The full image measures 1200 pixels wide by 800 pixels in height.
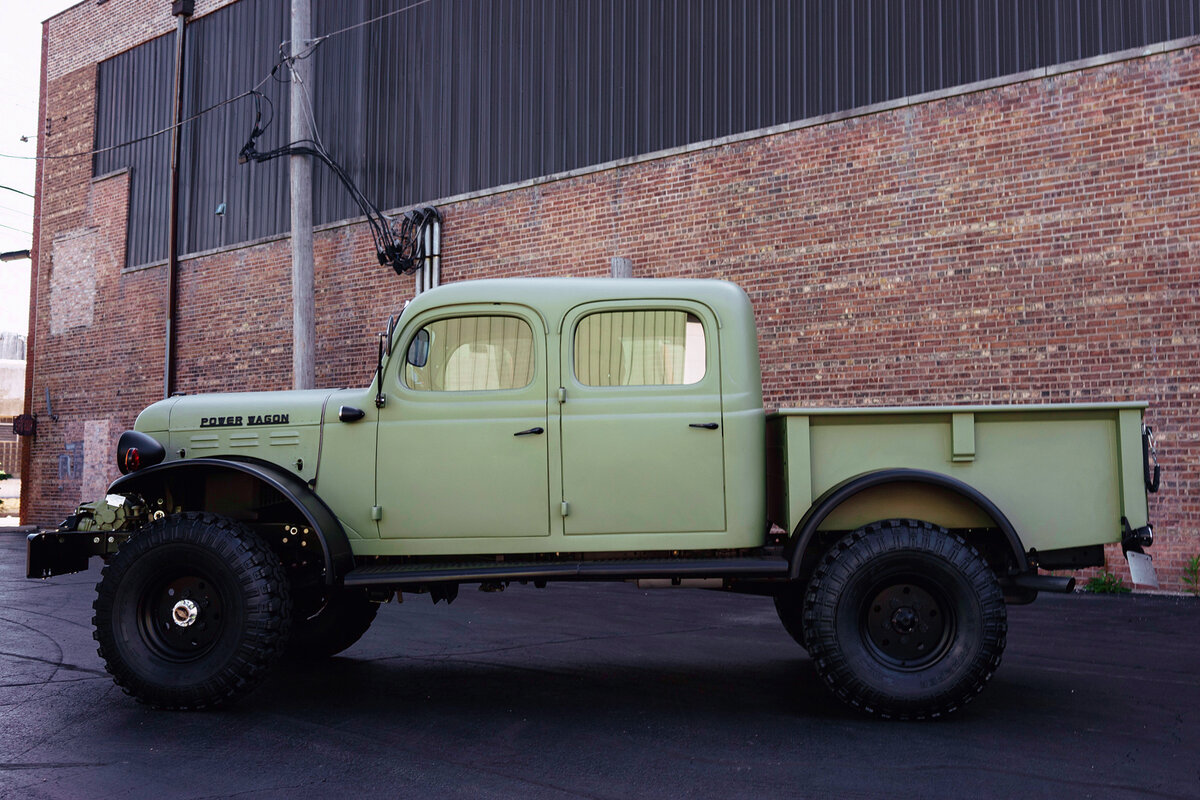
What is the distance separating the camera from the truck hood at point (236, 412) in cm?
559

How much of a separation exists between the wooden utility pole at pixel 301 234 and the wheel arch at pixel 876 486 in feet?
33.2

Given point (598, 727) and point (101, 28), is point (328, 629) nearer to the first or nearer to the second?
point (598, 727)

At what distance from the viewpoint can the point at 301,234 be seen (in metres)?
13.8

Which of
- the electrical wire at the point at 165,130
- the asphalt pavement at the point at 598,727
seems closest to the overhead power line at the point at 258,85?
the electrical wire at the point at 165,130

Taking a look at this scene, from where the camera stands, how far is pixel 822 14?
11859 millimetres

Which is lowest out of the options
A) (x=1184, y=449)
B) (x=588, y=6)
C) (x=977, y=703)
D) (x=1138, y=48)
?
(x=977, y=703)

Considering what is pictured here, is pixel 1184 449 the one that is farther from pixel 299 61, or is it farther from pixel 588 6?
pixel 299 61

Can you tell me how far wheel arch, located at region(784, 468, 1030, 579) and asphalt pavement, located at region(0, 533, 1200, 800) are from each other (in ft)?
2.70

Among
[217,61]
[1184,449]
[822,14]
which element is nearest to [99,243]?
[217,61]

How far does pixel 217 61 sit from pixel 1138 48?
50.1 ft

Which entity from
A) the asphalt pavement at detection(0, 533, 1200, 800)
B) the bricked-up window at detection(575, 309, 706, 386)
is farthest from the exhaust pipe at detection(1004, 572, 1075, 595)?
the bricked-up window at detection(575, 309, 706, 386)

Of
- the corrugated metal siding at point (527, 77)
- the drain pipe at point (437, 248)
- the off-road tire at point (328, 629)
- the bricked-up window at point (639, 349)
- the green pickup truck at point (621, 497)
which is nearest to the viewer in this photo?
the green pickup truck at point (621, 497)

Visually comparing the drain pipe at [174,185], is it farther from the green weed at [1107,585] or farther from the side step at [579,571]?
the green weed at [1107,585]

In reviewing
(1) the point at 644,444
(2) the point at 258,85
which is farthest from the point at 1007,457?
(2) the point at 258,85
